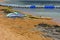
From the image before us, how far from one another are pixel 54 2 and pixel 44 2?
141 centimetres

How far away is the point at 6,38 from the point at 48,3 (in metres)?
21.8

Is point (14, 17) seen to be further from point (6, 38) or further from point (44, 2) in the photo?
point (44, 2)

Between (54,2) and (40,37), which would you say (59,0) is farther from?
(40,37)

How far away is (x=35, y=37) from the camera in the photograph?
29.1ft

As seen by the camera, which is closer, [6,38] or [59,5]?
[6,38]

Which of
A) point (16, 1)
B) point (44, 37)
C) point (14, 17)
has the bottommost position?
point (16, 1)

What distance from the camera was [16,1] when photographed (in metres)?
31.1

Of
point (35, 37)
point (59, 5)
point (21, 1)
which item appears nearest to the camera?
point (35, 37)

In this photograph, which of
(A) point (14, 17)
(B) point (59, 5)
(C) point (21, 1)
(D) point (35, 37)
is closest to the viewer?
(D) point (35, 37)

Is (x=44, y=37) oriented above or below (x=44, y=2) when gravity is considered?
above

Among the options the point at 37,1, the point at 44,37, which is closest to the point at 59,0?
the point at 37,1

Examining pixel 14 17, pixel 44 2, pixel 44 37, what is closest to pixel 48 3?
pixel 44 2

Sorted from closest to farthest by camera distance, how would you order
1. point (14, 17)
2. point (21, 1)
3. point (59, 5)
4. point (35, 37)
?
point (35, 37), point (14, 17), point (59, 5), point (21, 1)

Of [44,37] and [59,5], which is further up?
[44,37]
